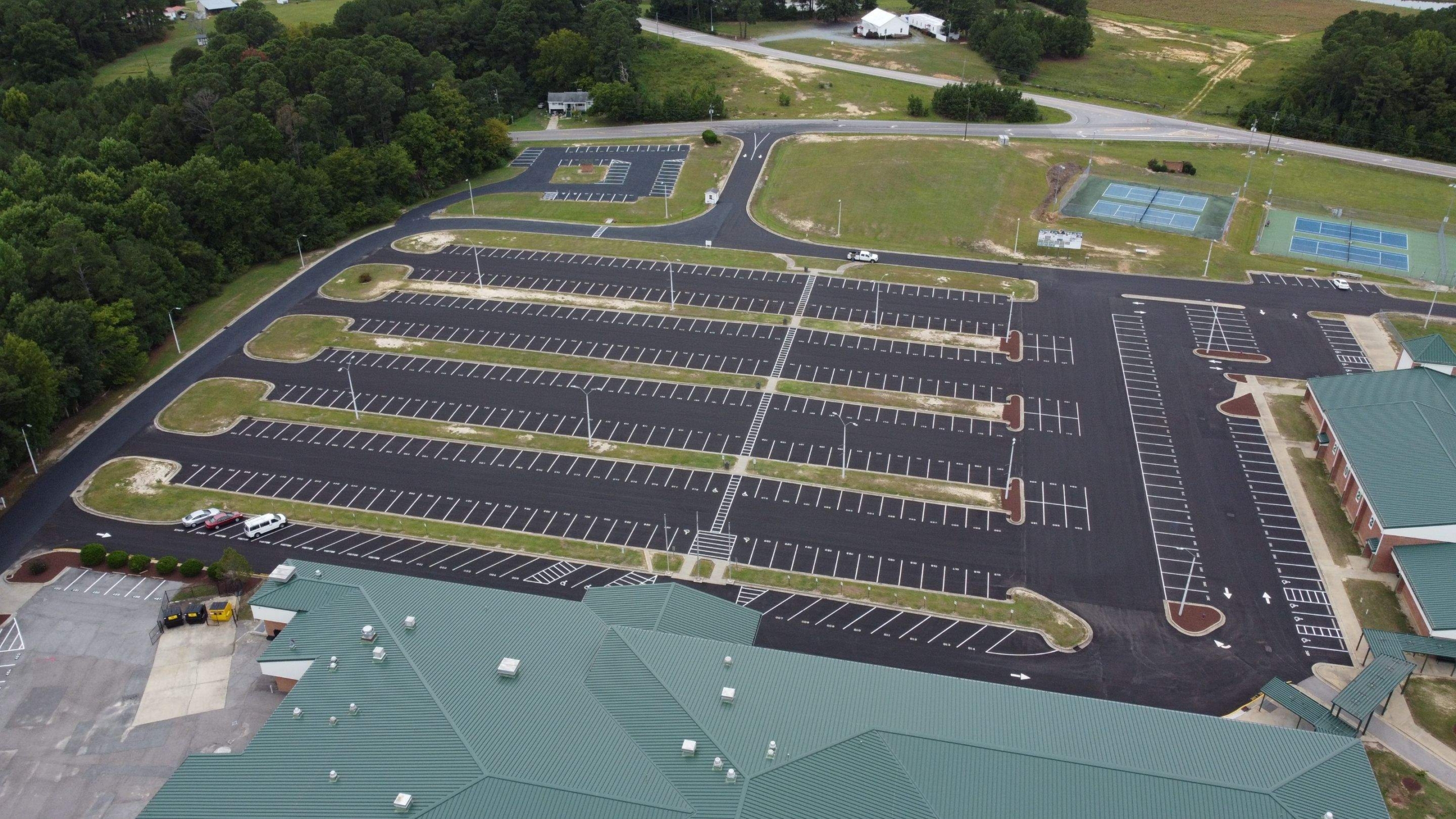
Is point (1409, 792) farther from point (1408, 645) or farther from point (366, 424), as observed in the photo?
point (366, 424)

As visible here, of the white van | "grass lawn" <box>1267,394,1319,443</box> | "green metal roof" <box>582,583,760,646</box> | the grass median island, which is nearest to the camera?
"green metal roof" <box>582,583,760,646</box>

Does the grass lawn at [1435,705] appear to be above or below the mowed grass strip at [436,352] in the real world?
below

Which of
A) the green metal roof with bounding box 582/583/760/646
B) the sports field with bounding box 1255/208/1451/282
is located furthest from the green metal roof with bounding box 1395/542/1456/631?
the sports field with bounding box 1255/208/1451/282

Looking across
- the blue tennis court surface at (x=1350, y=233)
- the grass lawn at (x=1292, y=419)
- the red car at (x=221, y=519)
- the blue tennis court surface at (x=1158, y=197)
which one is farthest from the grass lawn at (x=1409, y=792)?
the blue tennis court surface at (x=1158, y=197)

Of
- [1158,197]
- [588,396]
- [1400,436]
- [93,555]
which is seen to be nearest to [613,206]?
[588,396]

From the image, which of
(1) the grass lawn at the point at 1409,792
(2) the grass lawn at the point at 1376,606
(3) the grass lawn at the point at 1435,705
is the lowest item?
(1) the grass lawn at the point at 1409,792

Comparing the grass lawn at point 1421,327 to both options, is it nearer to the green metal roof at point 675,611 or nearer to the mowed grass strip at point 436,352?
the mowed grass strip at point 436,352

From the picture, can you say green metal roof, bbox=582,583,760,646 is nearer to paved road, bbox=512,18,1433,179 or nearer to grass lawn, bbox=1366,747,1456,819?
grass lawn, bbox=1366,747,1456,819
